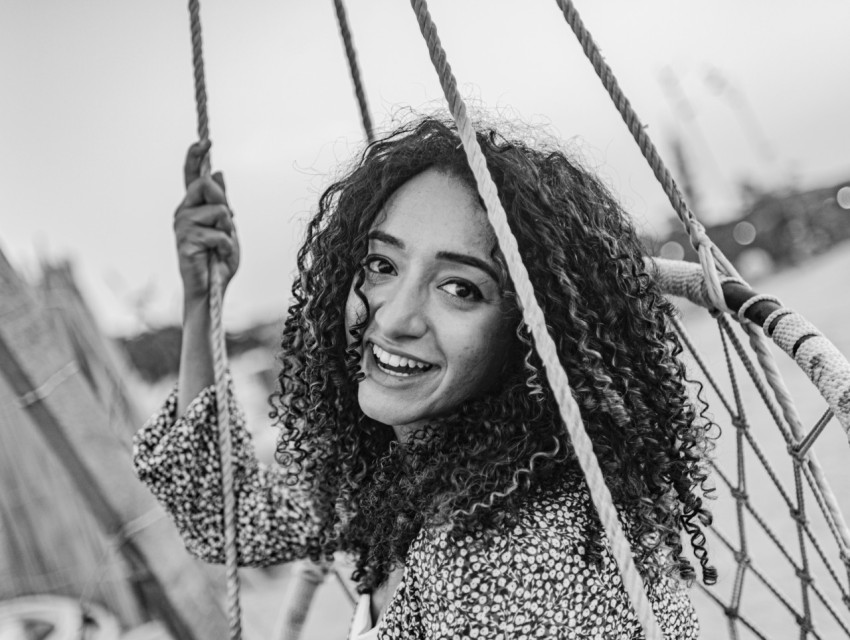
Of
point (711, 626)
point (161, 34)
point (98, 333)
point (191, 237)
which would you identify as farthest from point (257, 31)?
point (711, 626)

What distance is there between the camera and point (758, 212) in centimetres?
1736

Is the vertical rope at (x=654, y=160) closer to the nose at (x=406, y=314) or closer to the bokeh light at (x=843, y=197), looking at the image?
the nose at (x=406, y=314)

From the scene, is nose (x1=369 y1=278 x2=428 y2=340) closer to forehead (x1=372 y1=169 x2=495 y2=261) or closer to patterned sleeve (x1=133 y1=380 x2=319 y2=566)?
forehead (x1=372 y1=169 x2=495 y2=261)

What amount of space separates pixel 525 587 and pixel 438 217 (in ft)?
1.71

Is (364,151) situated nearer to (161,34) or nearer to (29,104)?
(161,34)

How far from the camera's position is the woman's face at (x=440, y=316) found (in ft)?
3.48

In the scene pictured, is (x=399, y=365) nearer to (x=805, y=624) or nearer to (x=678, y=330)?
(x=678, y=330)

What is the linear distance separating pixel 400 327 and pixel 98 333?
1976mm

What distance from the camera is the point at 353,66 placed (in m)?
1.48

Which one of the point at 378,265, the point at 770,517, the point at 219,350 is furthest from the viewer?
the point at 770,517

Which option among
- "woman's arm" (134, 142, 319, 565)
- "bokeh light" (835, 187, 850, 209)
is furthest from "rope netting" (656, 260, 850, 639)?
"bokeh light" (835, 187, 850, 209)

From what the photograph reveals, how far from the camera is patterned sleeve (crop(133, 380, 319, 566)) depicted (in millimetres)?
1423

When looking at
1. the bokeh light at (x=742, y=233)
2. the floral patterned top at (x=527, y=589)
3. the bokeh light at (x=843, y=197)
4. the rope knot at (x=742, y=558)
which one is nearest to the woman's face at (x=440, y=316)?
the floral patterned top at (x=527, y=589)

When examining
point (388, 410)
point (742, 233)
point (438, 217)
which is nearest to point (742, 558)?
point (388, 410)
